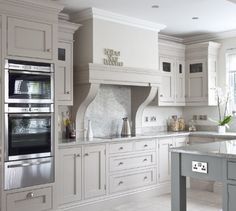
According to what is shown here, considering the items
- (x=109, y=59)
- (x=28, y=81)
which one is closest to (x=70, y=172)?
(x=28, y=81)

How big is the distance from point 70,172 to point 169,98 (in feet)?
8.49

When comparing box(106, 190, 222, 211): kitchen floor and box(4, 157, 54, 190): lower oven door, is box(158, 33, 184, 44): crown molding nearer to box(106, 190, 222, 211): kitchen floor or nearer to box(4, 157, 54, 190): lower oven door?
box(106, 190, 222, 211): kitchen floor

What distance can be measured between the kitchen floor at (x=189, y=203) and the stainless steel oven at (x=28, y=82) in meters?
1.94

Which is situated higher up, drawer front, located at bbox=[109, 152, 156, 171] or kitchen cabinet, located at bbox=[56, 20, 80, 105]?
kitchen cabinet, located at bbox=[56, 20, 80, 105]

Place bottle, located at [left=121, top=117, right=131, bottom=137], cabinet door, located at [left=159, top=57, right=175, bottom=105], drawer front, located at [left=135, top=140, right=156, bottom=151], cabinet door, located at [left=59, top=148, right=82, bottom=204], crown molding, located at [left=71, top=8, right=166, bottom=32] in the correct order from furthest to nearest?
cabinet door, located at [left=159, top=57, right=175, bottom=105] → bottle, located at [left=121, top=117, right=131, bottom=137] → drawer front, located at [left=135, top=140, right=156, bottom=151] → crown molding, located at [left=71, top=8, right=166, bottom=32] → cabinet door, located at [left=59, top=148, right=82, bottom=204]

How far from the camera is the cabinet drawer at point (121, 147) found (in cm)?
Answer: 479

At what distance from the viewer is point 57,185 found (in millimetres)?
4098

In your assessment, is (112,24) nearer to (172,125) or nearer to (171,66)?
(171,66)

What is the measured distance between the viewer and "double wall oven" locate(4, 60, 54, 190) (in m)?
3.66

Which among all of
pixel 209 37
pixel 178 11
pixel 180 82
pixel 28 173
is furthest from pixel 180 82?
pixel 28 173

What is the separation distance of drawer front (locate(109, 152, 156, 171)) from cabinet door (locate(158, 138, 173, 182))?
20cm

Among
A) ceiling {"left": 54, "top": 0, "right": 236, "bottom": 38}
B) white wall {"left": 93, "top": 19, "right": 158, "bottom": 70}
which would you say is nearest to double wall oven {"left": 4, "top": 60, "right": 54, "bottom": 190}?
white wall {"left": 93, "top": 19, "right": 158, "bottom": 70}

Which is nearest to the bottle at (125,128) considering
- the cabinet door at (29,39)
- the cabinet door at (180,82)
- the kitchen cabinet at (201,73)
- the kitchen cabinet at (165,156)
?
the kitchen cabinet at (165,156)

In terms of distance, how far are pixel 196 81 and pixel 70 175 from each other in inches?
125
